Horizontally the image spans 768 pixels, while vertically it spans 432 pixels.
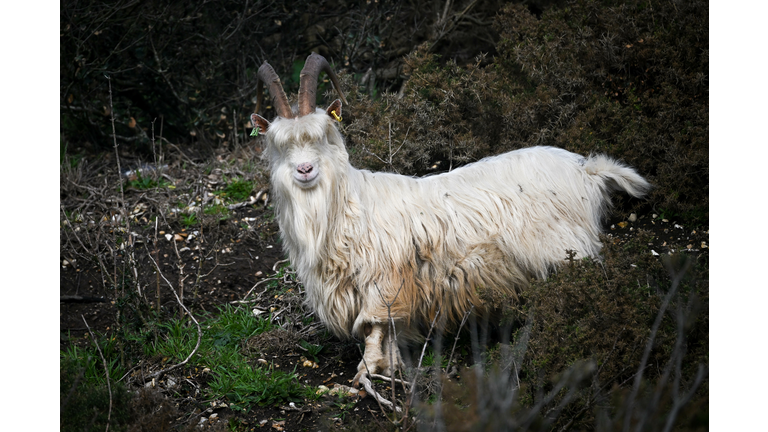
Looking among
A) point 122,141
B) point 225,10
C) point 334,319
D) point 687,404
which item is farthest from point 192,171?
point 687,404

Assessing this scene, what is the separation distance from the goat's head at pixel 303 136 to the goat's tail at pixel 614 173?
1.73m

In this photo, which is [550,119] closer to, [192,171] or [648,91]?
[648,91]

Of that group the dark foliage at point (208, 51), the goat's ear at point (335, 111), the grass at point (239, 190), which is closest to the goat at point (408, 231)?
the goat's ear at point (335, 111)

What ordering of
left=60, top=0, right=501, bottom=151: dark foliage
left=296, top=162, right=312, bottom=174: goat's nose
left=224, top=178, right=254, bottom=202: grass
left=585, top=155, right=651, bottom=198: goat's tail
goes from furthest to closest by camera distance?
1. left=60, top=0, right=501, bottom=151: dark foliage
2. left=224, top=178, right=254, bottom=202: grass
3. left=585, top=155, right=651, bottom=198: goat's tail
4. left=296, top=162, right=312, bottom=174: goat's nose

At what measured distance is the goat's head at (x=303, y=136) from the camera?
3.78 meters

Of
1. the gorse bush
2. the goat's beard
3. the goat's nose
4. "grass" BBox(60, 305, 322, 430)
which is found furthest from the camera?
the gorse bush

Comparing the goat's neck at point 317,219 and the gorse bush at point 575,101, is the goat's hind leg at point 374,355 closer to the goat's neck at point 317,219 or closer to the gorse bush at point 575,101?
the goat's neck at point 317,219

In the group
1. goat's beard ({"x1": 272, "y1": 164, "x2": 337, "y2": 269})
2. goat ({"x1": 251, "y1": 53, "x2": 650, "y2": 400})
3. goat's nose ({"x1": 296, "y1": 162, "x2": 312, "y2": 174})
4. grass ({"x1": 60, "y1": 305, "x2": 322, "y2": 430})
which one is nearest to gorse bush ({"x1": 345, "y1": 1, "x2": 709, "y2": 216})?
goat ({"x1": 251, "y1": 53, "x2": 650, "y2": 400})

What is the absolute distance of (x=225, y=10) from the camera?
7.78m

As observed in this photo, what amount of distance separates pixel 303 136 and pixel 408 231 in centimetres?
92

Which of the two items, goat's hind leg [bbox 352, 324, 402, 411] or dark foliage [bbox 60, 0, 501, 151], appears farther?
dark foliage [bbox 60, 0, 501, 151]

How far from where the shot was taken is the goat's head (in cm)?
378

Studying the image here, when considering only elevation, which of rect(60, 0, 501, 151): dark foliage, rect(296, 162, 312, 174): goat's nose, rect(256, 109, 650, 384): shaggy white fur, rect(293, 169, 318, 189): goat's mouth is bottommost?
rect(256, 109, 650, 384): shaggy white fur

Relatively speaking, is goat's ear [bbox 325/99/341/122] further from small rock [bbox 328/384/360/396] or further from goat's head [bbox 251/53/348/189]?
small rock [bbox 328/384/360/396]
